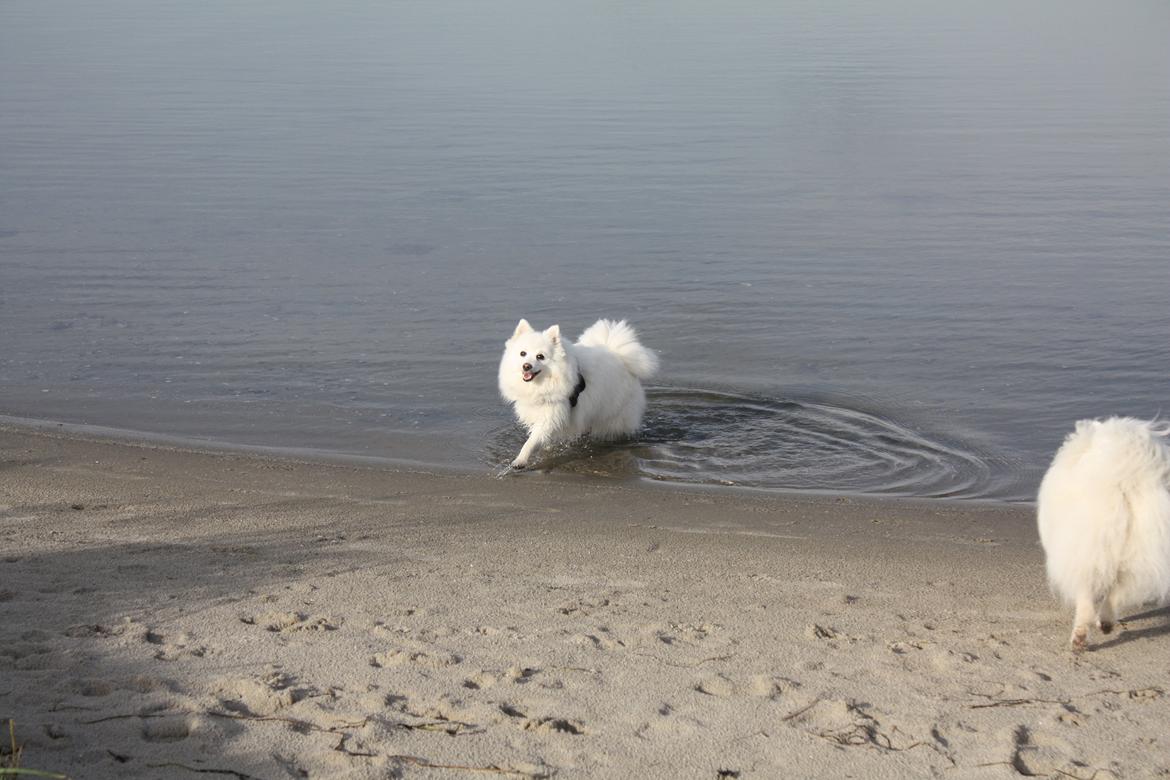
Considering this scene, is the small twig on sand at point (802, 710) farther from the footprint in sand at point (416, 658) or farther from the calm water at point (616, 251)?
the calm water at point (616, 251)

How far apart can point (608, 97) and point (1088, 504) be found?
25.2 meters

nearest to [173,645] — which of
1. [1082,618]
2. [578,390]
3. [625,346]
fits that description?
[1082,618]

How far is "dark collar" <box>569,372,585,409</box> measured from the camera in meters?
9.48

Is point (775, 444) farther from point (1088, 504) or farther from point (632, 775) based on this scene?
point (632, 775)

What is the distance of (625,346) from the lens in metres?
10.1

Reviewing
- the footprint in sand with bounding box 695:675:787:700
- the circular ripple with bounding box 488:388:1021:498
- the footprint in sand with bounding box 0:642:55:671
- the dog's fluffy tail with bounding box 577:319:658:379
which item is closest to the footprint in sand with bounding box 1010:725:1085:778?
the footprint in sand with bounding box 695:675:787:700

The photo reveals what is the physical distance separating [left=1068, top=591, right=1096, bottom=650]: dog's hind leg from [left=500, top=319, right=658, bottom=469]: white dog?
4.67 metres

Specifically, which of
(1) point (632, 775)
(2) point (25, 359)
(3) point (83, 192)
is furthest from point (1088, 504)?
(3) point (83, 192)

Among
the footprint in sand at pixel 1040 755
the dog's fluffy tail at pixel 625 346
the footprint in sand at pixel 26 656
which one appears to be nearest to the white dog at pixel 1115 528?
the footprint in sand at pixel 1040 755

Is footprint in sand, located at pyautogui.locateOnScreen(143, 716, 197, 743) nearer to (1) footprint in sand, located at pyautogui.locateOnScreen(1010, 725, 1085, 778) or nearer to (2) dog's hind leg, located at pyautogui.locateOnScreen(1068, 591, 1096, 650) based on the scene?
(1) footprint in sand, located at pyautogui.locateOnScreen(1010, 725, 1085, 778)

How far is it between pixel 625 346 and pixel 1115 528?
5.26 m

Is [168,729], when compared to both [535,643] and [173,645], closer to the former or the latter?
A: [173,645]

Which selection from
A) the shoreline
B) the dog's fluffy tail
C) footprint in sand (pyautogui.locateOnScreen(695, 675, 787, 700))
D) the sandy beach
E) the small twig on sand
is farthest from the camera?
the dog's fluffy tail

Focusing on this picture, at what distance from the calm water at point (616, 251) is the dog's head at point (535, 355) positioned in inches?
29.0
